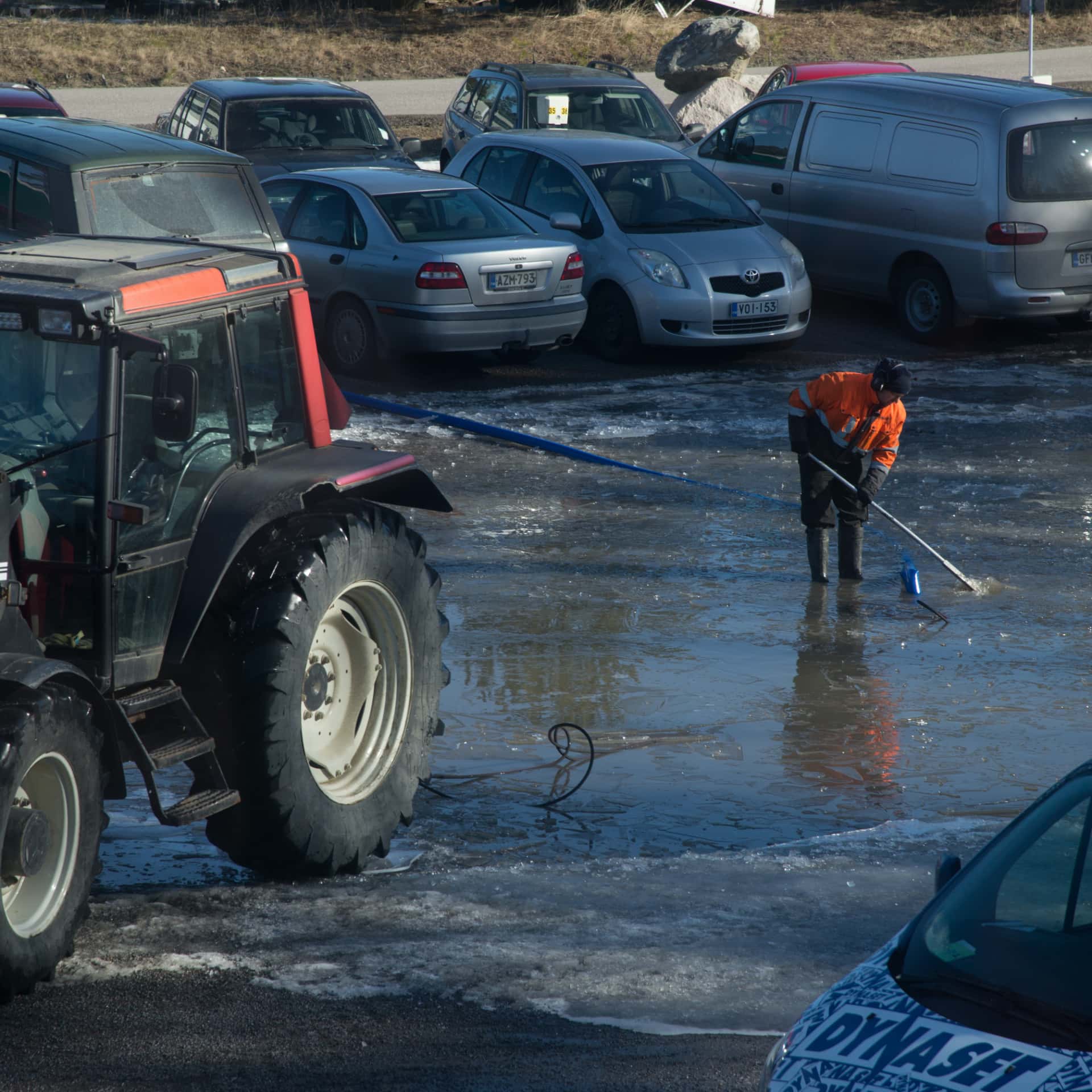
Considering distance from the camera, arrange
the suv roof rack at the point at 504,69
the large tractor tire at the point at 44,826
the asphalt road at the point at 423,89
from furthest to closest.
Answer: the asphalt road at the point at 423,89 < the suv roof rack at the point at 504,69 < the large tractor tire at the point at 44,826

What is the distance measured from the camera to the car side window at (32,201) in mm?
10367

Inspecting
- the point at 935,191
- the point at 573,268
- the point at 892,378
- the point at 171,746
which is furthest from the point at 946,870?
the point at 935,191

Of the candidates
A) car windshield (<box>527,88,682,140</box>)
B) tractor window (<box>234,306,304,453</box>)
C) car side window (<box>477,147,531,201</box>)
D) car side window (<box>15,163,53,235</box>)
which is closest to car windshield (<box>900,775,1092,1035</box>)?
tractor window (<box>234,306,304,453</box>)

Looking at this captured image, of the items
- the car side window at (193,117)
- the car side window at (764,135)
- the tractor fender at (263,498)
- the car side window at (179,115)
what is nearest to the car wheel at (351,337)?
the car side window at (193,117)

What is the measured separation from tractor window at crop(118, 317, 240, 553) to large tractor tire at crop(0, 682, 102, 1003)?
63 cm

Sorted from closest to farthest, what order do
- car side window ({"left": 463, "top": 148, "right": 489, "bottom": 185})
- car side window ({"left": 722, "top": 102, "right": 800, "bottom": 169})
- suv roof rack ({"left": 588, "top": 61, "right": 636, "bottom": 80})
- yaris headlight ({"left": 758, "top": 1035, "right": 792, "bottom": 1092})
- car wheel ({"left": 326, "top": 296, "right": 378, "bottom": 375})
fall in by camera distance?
yaris headlight ({"left": 758, "top": 1035, "right": 792, "bottom": 1092})
car wheel ({"left": 326, "top": 296, "right": 378, "bottom": 375})
car side window ({"left": 463, "top": 148, "right": 489, "bottom": 185})
car side window ({"left": 722, "top": 102, "right": 800, "bottom": 169})
suv roof rack ({"left": 588, "top": 61, "right": 636, "bottom": 80})

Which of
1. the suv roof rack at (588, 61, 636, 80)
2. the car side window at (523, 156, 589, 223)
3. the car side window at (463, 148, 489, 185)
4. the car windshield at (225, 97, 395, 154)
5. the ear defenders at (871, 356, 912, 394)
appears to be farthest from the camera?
the suv roof rack at (588, 61, 636, 80)

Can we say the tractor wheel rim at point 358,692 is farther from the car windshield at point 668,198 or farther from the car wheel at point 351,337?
the car windshield at point 668,198

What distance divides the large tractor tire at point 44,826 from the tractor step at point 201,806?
22cm

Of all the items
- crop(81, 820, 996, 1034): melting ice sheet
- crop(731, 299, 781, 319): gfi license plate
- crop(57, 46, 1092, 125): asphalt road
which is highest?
crop(57, 46, 1092, 125): asphalt road

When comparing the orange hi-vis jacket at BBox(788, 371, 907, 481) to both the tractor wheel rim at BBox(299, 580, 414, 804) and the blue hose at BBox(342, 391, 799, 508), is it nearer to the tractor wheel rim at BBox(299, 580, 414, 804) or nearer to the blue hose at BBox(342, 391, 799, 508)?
the blue hose at BBox(342, 391, 799, 508)

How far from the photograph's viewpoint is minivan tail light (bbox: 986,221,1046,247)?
1385 centimetres

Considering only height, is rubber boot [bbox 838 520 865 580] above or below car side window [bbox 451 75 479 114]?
below

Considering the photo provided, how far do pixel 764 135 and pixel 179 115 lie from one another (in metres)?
6.38
